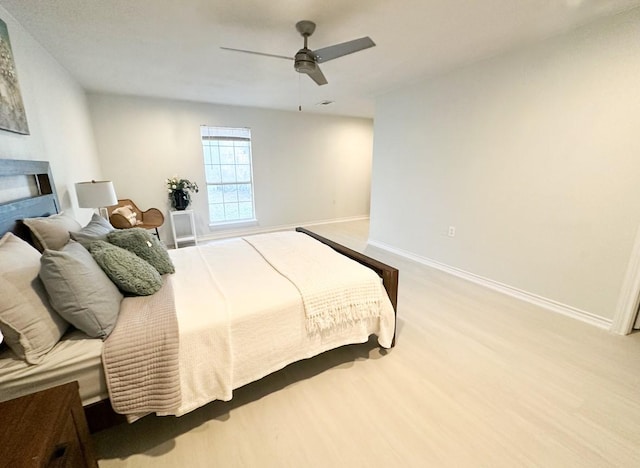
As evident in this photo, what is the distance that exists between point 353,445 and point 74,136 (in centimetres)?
402

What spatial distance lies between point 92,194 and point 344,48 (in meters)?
2.76

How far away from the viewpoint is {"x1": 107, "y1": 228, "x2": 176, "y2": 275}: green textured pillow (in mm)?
1843

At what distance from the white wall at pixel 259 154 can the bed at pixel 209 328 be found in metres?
2.23

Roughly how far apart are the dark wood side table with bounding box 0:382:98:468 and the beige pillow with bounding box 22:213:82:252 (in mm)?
1128

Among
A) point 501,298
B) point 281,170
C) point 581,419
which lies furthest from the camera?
point 281,170

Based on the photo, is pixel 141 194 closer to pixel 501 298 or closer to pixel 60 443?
pixel 60 443

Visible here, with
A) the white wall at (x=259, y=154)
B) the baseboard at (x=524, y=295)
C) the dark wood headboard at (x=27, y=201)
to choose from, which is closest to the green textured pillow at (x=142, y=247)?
the dark wood headboard at (x=27, y=201)

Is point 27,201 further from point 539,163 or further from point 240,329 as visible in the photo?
point 539,163

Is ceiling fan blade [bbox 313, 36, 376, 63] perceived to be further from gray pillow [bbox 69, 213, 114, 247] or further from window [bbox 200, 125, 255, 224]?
window [bbox 200, 125, 255, 224]

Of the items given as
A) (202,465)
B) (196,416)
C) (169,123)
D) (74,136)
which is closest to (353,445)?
(202,465)

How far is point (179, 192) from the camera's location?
445 centimetres

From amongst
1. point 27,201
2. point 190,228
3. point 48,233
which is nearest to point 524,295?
point 48,233

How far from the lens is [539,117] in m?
2.50

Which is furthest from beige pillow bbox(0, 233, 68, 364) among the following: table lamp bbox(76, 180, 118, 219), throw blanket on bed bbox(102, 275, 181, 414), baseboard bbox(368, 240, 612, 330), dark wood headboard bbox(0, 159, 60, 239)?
baseboard bbox(368, 240, 612, 330)
